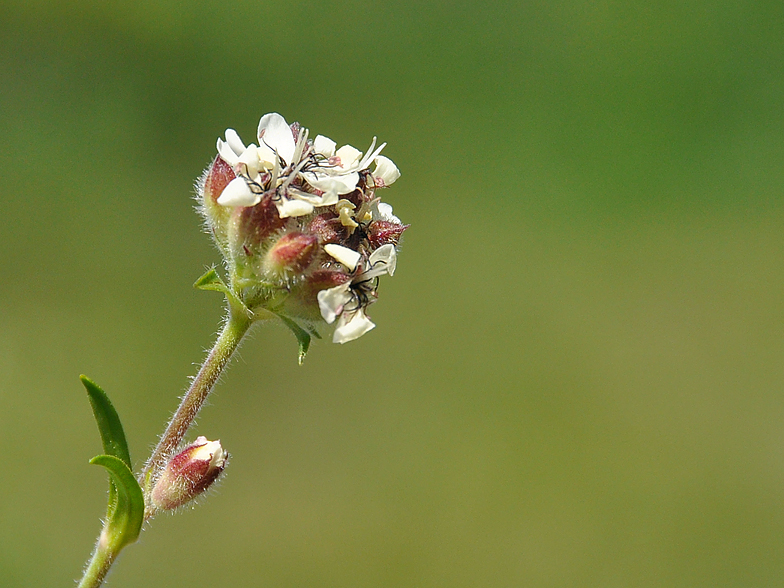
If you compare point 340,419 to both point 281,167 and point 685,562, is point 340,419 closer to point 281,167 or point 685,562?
point 685,562

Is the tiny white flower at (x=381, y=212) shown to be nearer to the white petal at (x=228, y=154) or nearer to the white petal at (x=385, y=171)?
the white petal at (x=385, y=171)

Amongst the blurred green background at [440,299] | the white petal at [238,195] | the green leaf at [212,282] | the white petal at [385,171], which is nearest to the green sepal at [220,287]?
the green leaf at [212,282]

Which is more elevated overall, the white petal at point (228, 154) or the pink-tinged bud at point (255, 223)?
the white petal at point (228, 154)

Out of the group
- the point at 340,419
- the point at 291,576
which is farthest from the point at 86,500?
the point at 340,419

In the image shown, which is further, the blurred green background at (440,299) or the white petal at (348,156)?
the blurred green background at (440,299)

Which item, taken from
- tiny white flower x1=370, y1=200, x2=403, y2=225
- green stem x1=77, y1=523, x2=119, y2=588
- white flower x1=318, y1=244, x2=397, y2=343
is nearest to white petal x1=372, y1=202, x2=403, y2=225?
tiny white flower x1=370, y1=200, x2=403, y2=225

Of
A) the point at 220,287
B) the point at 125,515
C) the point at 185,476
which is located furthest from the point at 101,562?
the point at 220,287

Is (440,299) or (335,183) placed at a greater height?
(335,183)

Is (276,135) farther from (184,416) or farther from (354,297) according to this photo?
(184,416)
